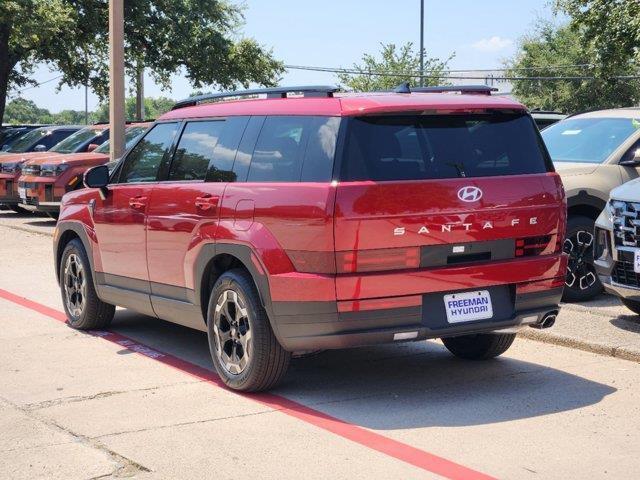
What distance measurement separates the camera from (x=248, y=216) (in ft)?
21.5

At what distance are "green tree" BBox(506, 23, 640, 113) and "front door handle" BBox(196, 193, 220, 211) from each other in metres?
51.1

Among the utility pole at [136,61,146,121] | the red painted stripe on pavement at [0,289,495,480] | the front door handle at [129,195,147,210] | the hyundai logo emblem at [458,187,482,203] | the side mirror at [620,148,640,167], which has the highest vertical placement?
the utility pole at [136,61,146,121]

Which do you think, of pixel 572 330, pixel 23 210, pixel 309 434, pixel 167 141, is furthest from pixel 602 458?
pixel 23 210

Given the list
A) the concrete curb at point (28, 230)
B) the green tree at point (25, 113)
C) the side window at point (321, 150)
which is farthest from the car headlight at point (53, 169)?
the green tree at point (25, 113)

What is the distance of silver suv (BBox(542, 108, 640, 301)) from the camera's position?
10336mm

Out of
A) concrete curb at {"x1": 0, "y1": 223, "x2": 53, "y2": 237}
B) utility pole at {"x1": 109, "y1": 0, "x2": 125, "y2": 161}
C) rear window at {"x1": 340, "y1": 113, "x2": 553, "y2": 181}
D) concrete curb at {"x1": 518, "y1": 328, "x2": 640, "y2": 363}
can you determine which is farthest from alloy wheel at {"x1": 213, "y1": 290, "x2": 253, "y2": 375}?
concrete curb at {"x1": 0, "y1": 223, "x2": 53, "y2": 237}

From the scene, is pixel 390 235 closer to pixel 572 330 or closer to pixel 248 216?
pixel 248 216

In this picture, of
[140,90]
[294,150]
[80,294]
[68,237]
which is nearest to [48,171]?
[68,237]

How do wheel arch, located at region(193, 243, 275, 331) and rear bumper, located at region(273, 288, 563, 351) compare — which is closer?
rear bumper, located at region(273, 288, 563, 351)

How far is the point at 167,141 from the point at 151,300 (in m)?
1.21

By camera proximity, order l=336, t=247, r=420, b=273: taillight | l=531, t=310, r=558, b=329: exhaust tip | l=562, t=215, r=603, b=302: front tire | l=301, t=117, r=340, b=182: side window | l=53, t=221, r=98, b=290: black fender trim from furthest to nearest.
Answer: l=562, t=215, r=603, b=302: front tire, l=53, t=221, r=98, b=290: black fender trim, l=531, t=310, r=558, b=329: exhaust tip, l=301, t=117, r=340, b=182: side window, l=336, t=247, r=420, b=273: taillight

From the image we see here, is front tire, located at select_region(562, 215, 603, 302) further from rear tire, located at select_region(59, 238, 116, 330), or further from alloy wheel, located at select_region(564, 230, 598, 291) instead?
rear tire, located at select_region(59, 238, 116, 330)

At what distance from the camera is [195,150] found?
7492 millimetres

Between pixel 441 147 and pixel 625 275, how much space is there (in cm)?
316
